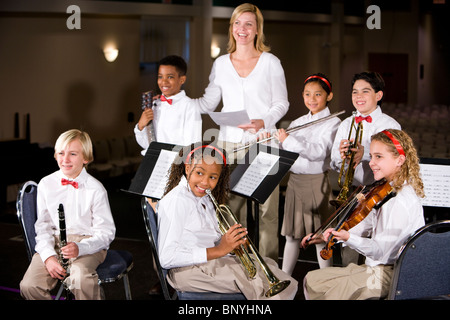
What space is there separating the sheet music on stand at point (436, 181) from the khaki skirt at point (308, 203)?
0.70 metres

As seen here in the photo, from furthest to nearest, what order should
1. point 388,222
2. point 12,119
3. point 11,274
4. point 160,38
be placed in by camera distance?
point 160,38 < point 12,119 < point 11,274 < point 388,222

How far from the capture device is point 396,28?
16.6 m

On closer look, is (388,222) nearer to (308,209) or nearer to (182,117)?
(308,209)

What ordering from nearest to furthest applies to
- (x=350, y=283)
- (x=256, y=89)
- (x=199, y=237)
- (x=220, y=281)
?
(x=350, y=283) < (x=220, y=281) < (x=199, y=237) < (x=256, y=89)

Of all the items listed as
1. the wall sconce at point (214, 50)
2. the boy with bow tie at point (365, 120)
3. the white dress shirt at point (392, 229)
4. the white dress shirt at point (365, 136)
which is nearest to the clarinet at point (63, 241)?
the white dress shirt at point (392, 229)

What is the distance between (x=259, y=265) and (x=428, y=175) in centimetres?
110

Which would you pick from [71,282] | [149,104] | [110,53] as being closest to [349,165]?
[149,104]

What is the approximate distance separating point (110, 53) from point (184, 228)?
6.99 m

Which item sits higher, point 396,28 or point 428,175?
point 396,28

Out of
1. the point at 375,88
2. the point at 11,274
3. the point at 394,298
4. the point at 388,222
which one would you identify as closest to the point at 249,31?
the point at 375,88

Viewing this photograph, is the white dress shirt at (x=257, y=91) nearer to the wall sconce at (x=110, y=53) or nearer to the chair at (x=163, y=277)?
the chair at (x=163, y=277)

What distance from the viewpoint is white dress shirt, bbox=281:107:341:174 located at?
3682mm

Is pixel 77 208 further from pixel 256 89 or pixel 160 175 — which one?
pixel 256 89

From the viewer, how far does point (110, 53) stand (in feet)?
30.5
